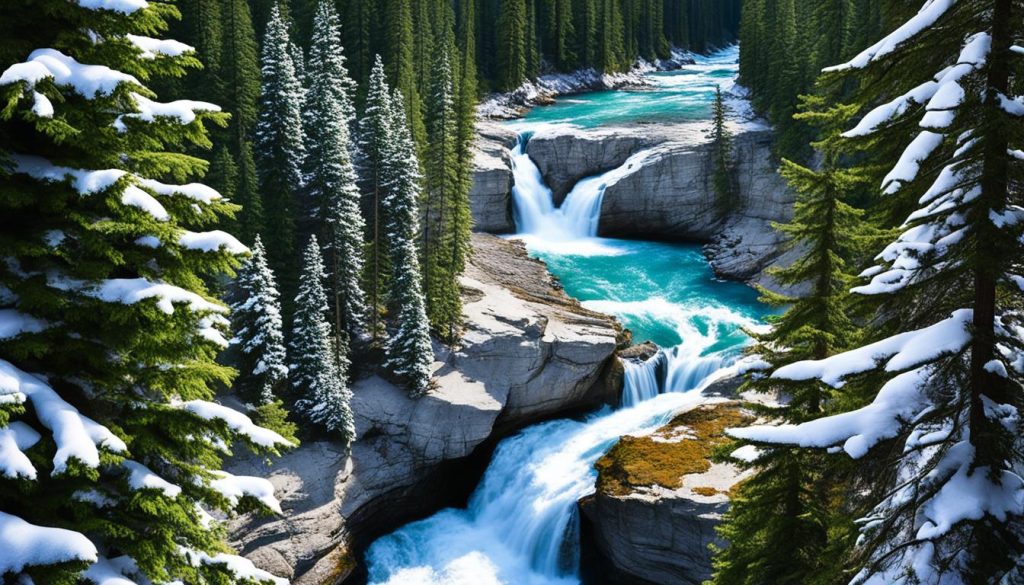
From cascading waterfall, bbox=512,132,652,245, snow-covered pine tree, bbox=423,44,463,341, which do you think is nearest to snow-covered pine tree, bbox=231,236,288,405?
snow-covered pine tree, bbox=423,44,463,341

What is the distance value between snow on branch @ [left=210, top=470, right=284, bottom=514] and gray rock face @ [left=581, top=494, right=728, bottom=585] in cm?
1689

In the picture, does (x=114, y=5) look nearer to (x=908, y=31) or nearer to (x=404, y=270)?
(x=908, y=31)

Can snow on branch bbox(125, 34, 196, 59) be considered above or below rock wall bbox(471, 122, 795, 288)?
above

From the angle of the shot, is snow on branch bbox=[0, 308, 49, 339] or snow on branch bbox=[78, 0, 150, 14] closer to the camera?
snow on branch bbox=[0, 308, 49, 339]

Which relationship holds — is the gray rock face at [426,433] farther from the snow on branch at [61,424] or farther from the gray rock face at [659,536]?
the snow on branch at [61,424]

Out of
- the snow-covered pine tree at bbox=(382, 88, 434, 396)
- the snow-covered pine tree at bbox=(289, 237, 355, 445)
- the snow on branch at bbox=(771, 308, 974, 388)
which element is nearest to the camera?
the snow on branch at bbox=(771, 308, 974, 388)

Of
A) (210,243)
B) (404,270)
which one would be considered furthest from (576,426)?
(210,243)

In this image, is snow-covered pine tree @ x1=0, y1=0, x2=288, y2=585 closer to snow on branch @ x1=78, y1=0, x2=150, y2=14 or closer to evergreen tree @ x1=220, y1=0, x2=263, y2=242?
snow on branch @ x1=78, y1=0, x2=150, y2=14

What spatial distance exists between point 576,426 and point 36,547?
Answer: 2697cm

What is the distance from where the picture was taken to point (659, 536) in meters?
22.5

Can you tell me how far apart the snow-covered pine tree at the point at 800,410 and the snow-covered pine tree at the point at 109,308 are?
22.6 ft

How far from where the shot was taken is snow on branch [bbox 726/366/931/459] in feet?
17.5

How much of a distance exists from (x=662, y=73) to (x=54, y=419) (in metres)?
114

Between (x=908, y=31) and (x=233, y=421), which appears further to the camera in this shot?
(x=233, y=421)
